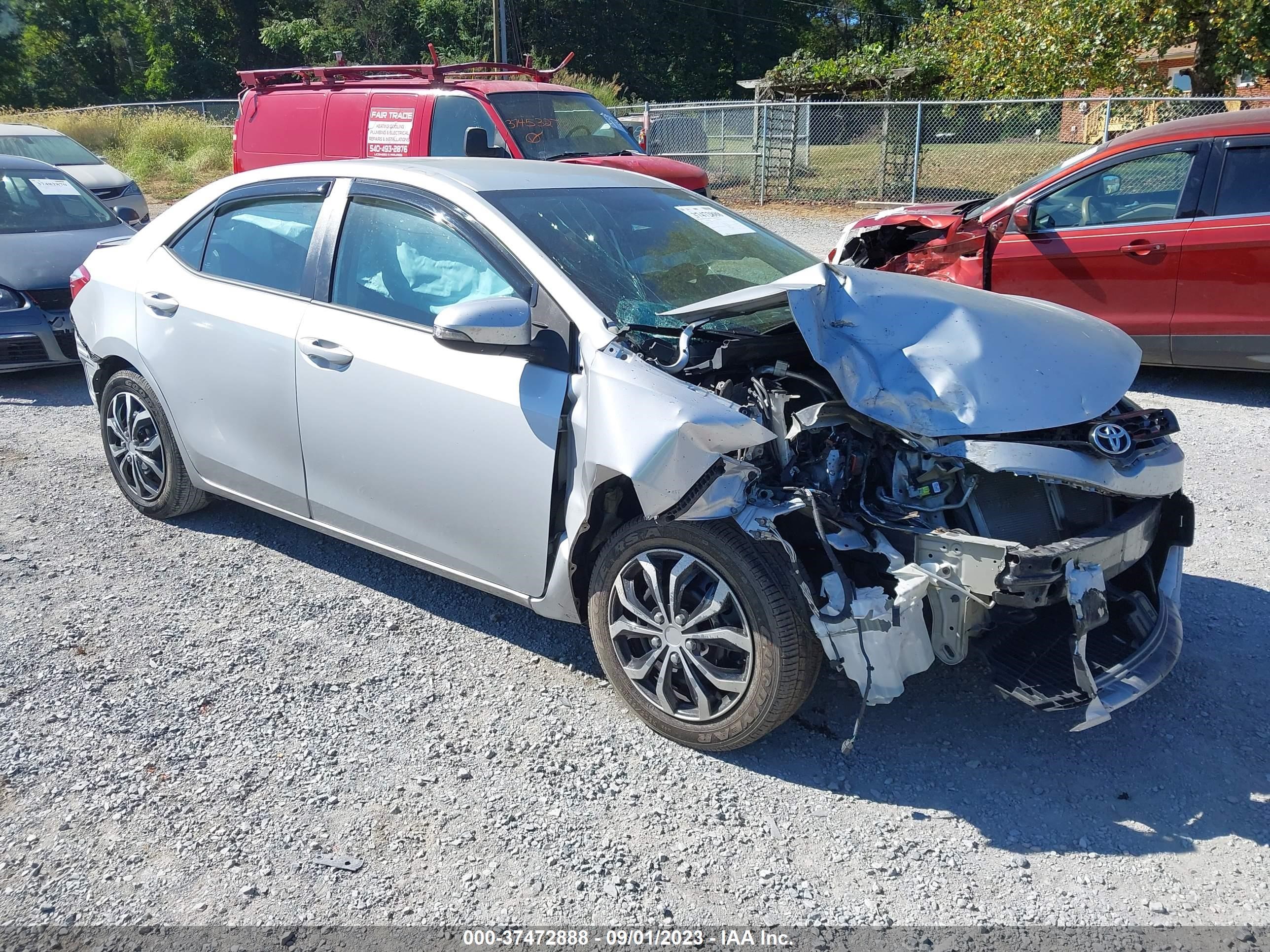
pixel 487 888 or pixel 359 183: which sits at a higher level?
pixel 359 183

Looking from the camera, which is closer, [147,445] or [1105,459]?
[1105,459]

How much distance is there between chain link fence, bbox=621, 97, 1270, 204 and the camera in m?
18.0

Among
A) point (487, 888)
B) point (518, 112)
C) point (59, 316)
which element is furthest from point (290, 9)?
point (487, 888)

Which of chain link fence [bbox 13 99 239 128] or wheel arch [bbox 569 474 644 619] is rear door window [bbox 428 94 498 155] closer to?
wheel arch [bbox 569 474 644 619]

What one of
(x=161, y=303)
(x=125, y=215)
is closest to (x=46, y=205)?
(x=125, y=215)

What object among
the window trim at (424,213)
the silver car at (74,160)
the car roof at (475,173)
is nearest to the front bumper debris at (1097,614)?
the window trim at (424,213)

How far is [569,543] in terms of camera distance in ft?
11.3

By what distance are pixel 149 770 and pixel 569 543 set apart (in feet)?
4.95

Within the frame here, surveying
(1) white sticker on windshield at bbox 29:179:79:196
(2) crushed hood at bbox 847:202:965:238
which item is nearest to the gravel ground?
(2) crushed hood at bbox 847:202:965:238

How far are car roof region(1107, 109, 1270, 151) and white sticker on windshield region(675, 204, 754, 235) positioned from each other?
387 centimetres

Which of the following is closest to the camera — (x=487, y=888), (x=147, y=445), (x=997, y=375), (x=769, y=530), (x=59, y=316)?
(x=487, y=888)

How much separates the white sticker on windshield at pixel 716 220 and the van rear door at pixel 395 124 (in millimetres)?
6997

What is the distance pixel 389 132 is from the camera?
1107 cm

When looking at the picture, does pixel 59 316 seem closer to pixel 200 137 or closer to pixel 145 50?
pixel 200 137
